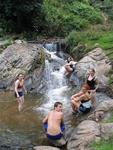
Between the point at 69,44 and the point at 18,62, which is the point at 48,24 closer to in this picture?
the point at 69,44

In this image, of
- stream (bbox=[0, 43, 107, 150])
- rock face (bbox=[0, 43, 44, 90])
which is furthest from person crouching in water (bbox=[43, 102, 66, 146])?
rock face (bbox=[0, 43, 44, 90])

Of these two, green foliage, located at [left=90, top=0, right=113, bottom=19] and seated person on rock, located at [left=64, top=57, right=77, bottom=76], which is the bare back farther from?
green foliage, located at [left=90, top=0, right=113, bottom=19]

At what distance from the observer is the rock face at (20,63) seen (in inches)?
879

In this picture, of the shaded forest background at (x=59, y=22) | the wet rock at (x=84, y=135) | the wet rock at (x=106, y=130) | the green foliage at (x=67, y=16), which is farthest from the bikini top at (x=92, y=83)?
the green foliage at (x=67, y=16)

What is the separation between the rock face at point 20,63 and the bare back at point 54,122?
8.06 m

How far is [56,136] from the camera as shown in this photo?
13.5 meters

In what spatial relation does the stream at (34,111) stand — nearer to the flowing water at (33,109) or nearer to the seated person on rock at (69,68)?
the flowing water at (33,109)

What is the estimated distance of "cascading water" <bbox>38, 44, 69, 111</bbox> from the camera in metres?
19.7

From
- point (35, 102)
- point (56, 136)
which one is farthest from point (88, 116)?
point (35, 102)

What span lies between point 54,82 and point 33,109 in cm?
481

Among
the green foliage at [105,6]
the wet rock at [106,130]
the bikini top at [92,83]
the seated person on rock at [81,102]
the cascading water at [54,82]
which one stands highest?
the green foliage at [105,6]

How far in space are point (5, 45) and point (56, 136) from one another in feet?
47.7

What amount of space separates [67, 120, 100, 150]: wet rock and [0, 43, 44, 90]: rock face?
8.25m

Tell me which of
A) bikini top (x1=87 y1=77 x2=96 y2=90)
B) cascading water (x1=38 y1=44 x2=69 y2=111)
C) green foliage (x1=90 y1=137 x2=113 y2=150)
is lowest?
cascading water (x1=38 y1=44 x2=69 y2=111)
